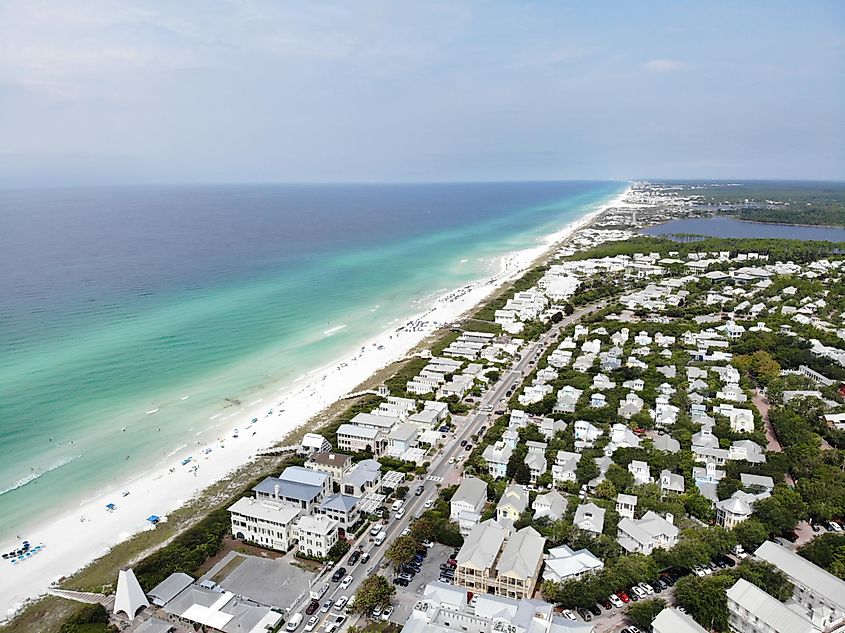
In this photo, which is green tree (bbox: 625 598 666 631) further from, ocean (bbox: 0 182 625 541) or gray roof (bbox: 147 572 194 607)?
ocean (bbox: 0 182 625 541)

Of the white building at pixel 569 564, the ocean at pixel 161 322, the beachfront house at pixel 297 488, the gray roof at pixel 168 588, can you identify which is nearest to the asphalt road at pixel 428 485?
the beachfront house at pixel 297 488

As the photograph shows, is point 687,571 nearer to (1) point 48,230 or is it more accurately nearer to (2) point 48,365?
(2) point 48,365

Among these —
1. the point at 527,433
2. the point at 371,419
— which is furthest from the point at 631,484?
the point at 371,419

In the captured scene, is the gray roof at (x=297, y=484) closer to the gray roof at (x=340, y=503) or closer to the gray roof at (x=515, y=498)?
the gray roof at (x=340, y=503)

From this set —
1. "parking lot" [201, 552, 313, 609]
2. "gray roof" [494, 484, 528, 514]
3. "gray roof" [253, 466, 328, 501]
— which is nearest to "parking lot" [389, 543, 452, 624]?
"gray roof" [494, 484, 528, 514]

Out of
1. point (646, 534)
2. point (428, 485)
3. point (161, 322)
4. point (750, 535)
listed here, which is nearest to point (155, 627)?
point (428, 485)
